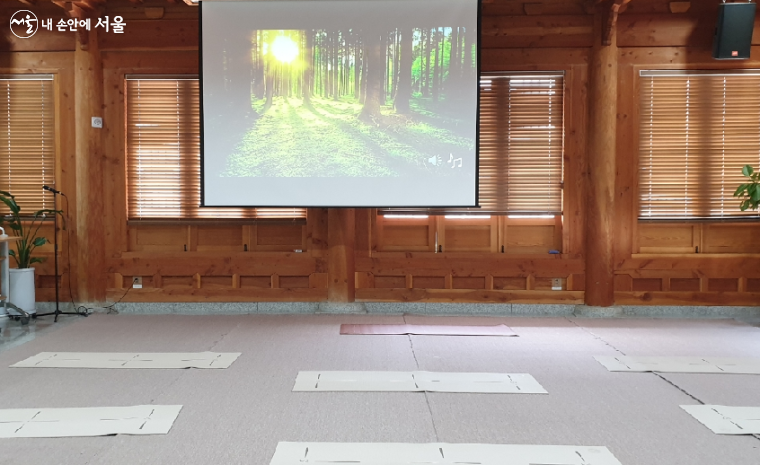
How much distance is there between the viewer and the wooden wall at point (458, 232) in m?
5.87

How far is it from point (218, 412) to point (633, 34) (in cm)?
526

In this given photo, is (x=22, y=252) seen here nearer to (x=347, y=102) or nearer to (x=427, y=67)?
(x=347, y=102)

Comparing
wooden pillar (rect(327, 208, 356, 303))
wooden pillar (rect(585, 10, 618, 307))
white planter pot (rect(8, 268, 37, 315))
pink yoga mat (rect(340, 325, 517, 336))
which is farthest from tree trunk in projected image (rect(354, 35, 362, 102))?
white planter pot (rect(8, 268, 37, 315))

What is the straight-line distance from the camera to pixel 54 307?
19.9 feet

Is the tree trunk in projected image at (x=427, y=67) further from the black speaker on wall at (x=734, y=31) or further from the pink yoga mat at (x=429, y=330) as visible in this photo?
the black speaker on wall at (x=734, y=31)

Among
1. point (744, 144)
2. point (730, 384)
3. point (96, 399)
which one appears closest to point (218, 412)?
point (96, 399)

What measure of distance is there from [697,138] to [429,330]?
3390mm

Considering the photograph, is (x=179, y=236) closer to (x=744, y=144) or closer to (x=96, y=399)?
(x=96, y=399)

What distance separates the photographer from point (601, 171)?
5.84 meters

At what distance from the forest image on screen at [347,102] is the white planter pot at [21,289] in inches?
89.9

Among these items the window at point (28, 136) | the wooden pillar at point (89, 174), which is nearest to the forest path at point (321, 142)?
the wooden pillar at point (89, 174)

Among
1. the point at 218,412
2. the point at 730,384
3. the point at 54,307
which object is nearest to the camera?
the point at 218,412

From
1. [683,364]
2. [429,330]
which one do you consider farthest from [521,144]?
[683,364]

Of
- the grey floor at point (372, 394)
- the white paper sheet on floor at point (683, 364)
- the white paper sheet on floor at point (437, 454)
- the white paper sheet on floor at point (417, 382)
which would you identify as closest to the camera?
the white paper sheet on floor at point (437, 454)
